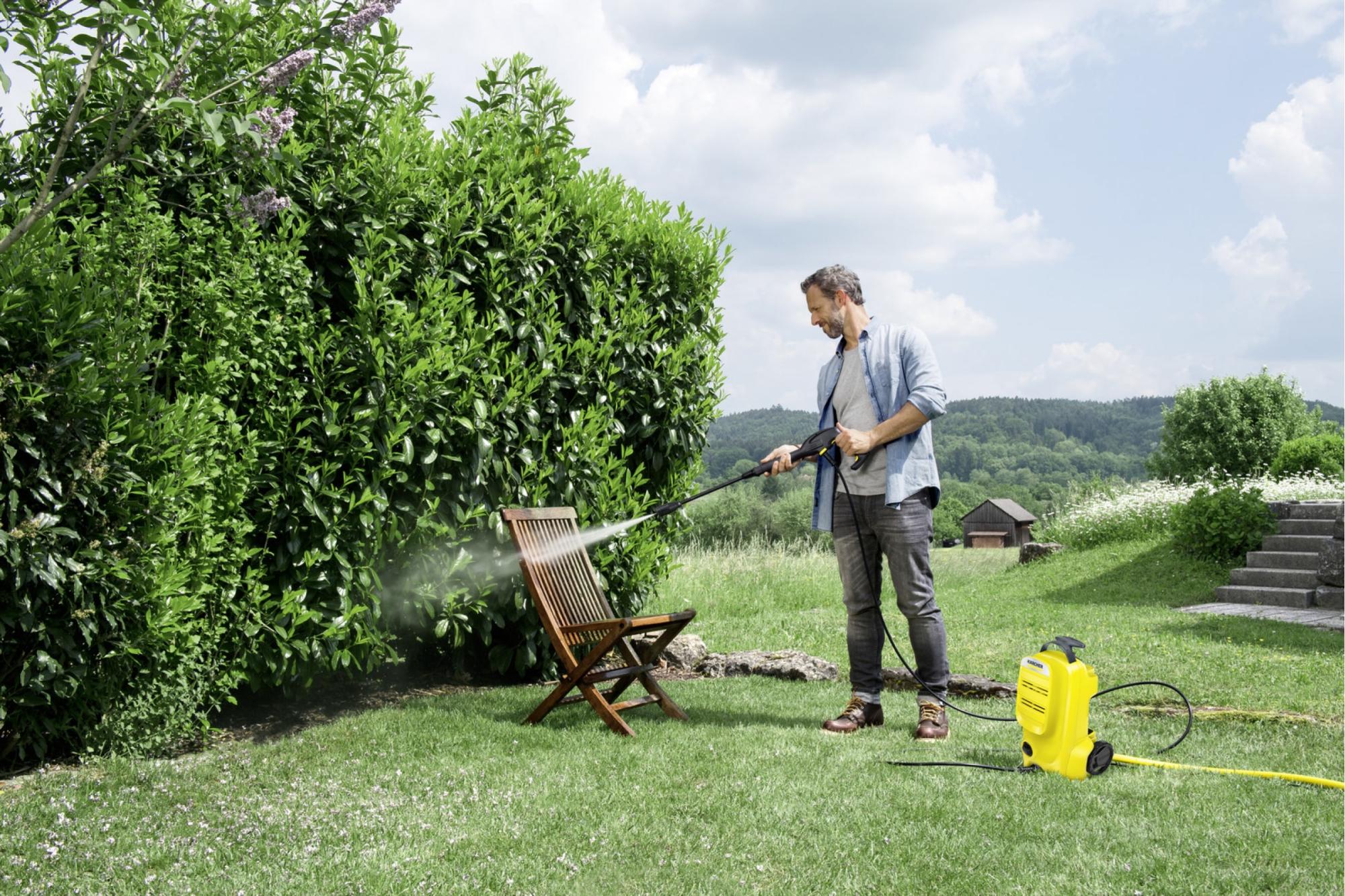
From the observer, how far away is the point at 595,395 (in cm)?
629

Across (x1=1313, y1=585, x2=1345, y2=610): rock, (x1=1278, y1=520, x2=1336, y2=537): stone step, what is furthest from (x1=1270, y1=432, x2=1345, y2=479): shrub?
(x1=1313, y1=585, x2=1345, y2=610): rock

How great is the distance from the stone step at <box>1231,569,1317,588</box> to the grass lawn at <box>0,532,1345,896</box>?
6.06 metres

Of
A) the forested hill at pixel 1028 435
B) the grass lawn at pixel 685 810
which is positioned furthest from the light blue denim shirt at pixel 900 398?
the forested hill at pixel 1028 435

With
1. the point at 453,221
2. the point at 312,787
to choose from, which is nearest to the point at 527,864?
the point at 312,787

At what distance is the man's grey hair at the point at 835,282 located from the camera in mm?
5059

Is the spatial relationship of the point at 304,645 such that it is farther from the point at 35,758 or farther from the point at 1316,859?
the point at 1316,859

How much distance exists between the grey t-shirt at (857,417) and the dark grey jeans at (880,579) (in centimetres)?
6

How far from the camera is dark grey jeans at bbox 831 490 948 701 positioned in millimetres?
4762

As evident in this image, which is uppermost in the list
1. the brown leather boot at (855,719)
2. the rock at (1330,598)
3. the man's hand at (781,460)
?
the man's hand at (781,460)

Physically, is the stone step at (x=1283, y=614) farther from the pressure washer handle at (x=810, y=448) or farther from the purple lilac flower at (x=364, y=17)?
the purple lilac flower at (x=364, y=17)

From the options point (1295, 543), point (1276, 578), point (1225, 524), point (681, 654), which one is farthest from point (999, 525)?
point (681, 654)

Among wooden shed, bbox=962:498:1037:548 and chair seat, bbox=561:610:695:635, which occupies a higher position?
chair seat, bbox=561:610:695:635

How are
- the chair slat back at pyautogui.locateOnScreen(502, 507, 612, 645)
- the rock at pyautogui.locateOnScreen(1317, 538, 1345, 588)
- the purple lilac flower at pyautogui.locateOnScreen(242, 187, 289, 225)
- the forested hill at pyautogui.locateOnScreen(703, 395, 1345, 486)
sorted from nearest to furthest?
the purple lilac flower at pyautogui.locateOnScreen(242, 187, 289, 225) → the chair slat back at pyautogui.locateOnScreen(502, 507, 612, 645) → the rock at pyautogui.locateOnScreen(1317, 538, 1345, 588) → the forested hill at pyautogui.locateOnScreen(703, 395, 1345, 486)

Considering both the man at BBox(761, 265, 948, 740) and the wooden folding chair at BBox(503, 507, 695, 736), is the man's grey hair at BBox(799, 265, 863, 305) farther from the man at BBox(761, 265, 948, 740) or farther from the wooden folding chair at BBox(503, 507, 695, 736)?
the wooden folding chair at BBox(503, 507, 695, 736)
